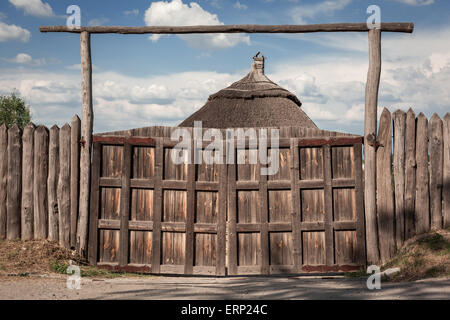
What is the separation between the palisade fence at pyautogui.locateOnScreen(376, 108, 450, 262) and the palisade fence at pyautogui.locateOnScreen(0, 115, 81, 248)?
5.53 m

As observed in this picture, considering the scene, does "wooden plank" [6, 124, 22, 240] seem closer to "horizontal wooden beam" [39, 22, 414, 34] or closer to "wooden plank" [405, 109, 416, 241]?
"horizontal wooden beam" [39, 22, 414, 34]

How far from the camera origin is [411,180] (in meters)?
8.05

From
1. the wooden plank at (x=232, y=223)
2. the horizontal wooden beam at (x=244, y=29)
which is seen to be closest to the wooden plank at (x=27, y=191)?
the horizontal wooden beam at (x=244, y=29)

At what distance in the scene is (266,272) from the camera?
8.07 meters

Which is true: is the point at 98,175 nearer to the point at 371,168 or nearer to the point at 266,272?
the point at 266,272

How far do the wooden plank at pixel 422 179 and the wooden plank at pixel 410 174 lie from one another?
7cm

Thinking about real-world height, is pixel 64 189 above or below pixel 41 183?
below

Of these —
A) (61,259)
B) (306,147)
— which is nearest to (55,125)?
(61,259)

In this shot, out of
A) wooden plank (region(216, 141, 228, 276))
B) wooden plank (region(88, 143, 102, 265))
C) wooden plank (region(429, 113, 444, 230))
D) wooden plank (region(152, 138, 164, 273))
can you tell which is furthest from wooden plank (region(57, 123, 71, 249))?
wooden plank (region(429, 113, 444, 230))

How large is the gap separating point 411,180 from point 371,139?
39.9 inches

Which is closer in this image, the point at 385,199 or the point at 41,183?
the point at 385,199

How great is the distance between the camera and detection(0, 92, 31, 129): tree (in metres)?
28.0

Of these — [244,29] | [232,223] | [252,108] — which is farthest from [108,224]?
[252,108]

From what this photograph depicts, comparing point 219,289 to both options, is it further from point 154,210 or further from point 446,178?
point 446,178
